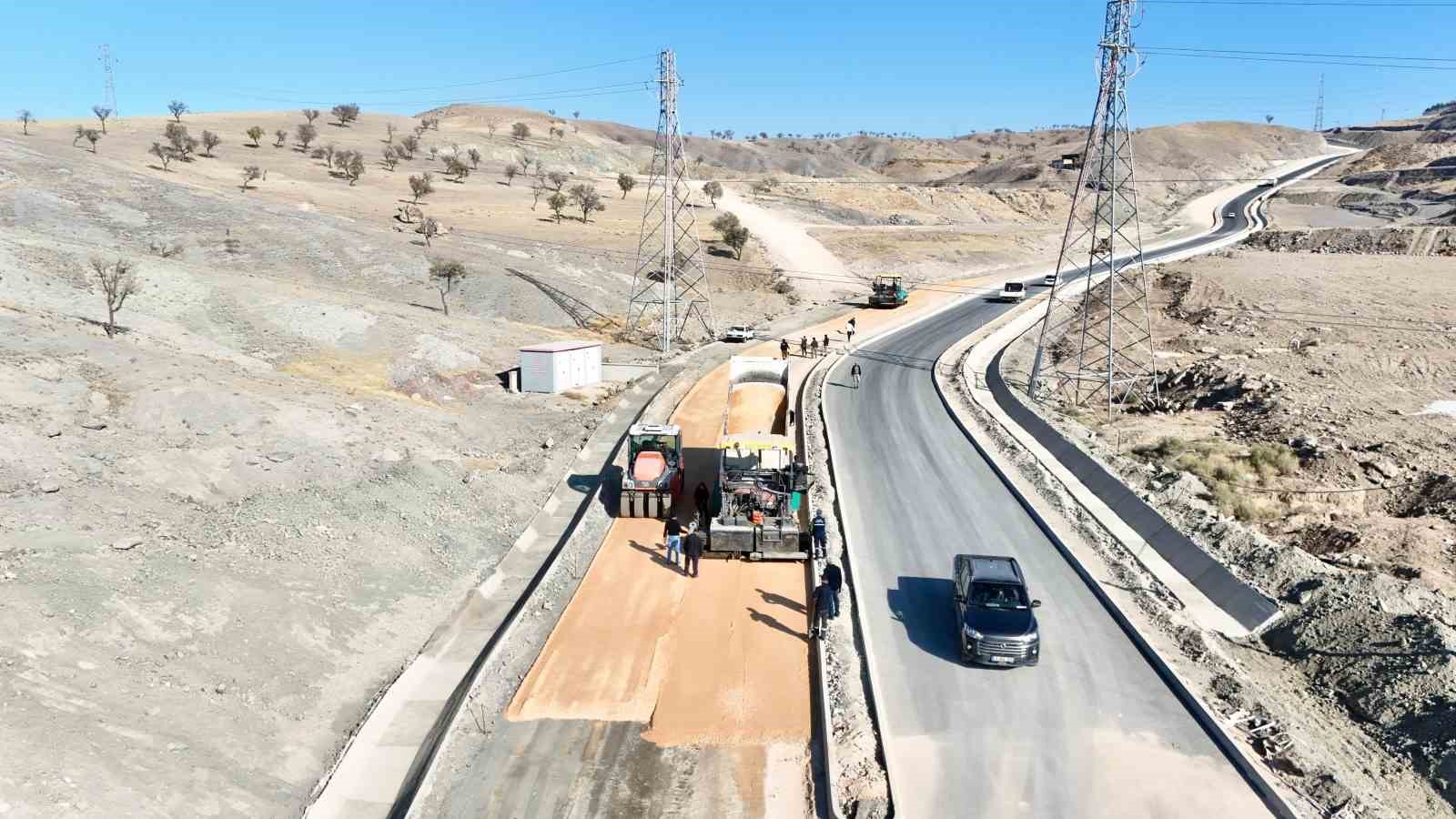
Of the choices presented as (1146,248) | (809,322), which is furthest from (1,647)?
(1146,248)

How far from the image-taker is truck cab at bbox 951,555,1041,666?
56.6 ft

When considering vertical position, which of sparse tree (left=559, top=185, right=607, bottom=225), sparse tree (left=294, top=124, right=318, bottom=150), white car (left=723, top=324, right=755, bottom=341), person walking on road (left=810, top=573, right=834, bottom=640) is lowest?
person walking on road (left=810, top=573, right=834, bottom=640)

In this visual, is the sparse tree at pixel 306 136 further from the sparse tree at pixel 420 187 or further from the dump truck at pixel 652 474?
the dump truck at pixel 652 474

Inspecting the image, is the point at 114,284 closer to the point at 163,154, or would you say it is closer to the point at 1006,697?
the point at 1006,697

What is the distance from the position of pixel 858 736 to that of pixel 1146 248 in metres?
86.6

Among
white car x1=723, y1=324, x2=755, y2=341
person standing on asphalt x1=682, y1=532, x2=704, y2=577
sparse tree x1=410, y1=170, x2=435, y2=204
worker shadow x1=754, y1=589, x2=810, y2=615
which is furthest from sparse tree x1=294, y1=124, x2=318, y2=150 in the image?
worker shadow x1=754, y1=589, x2=810, y2=615

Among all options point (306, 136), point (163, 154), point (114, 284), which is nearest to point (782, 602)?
point (114, 284)

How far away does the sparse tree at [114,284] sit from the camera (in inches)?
1325

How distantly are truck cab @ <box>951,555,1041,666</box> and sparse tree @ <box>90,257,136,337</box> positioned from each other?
32.1 m

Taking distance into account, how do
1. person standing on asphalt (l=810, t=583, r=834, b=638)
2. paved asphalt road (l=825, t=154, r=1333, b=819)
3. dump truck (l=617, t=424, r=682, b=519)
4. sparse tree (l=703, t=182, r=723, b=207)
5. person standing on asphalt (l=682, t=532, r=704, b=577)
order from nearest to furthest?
1. paved asphalt road (l=825, t=154, r=1333, b=819)
2. person standing on asphalt (l=810, t=583, r=834, b=638)
3. person standing on asphalt (l=682, t=532, r=704, b=577)
4. dump truck (l=617, t=424, r=682, b=519)
5. sparse tree (l=703, t=182, r=723, b=207)

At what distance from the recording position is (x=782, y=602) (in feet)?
67.0

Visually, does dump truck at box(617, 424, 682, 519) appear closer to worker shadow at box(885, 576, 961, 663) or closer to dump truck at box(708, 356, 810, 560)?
dump truck at box(708, 356, 810, 560)

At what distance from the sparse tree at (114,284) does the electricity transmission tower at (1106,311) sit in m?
35.6

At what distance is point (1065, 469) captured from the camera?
30.3 metres
